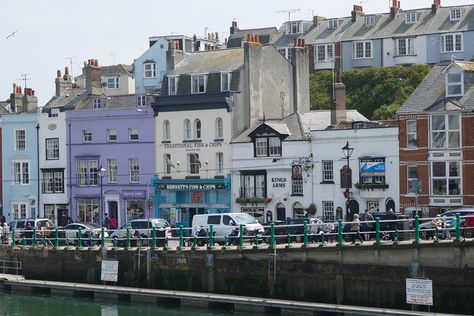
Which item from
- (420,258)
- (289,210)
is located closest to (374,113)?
(289,210)

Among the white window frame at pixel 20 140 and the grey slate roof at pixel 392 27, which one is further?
the grey slate roof at pixel 392 27

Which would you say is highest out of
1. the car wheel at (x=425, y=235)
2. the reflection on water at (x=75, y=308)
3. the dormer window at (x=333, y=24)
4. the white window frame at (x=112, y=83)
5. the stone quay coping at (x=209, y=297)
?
the dormer window at (x=333, y=24)

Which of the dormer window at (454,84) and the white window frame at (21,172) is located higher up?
the dormer window at (454,84)

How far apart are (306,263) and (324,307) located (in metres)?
3.61

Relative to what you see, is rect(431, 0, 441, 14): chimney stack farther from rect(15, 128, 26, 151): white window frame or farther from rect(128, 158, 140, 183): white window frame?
rect(15, 128, 26, 151): white window frame

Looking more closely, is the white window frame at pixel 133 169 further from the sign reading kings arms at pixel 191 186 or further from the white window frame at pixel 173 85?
the white window frame at pixel 173 85

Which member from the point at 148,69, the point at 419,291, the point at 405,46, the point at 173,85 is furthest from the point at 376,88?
the point at 419,291

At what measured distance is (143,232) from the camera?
6016cm

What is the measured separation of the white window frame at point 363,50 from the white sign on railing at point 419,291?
57466 mm

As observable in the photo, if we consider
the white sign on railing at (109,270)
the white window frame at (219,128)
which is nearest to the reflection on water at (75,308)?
the white sign on railing at (109,270)

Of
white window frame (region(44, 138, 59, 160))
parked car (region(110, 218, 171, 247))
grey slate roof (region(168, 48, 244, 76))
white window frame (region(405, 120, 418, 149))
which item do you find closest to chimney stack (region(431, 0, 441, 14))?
grey slate roof (region(168, 48, 244, 76))

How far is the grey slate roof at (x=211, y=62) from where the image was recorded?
250 feet

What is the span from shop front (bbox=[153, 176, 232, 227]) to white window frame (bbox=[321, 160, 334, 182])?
734cm

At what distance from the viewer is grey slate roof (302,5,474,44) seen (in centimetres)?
9450
